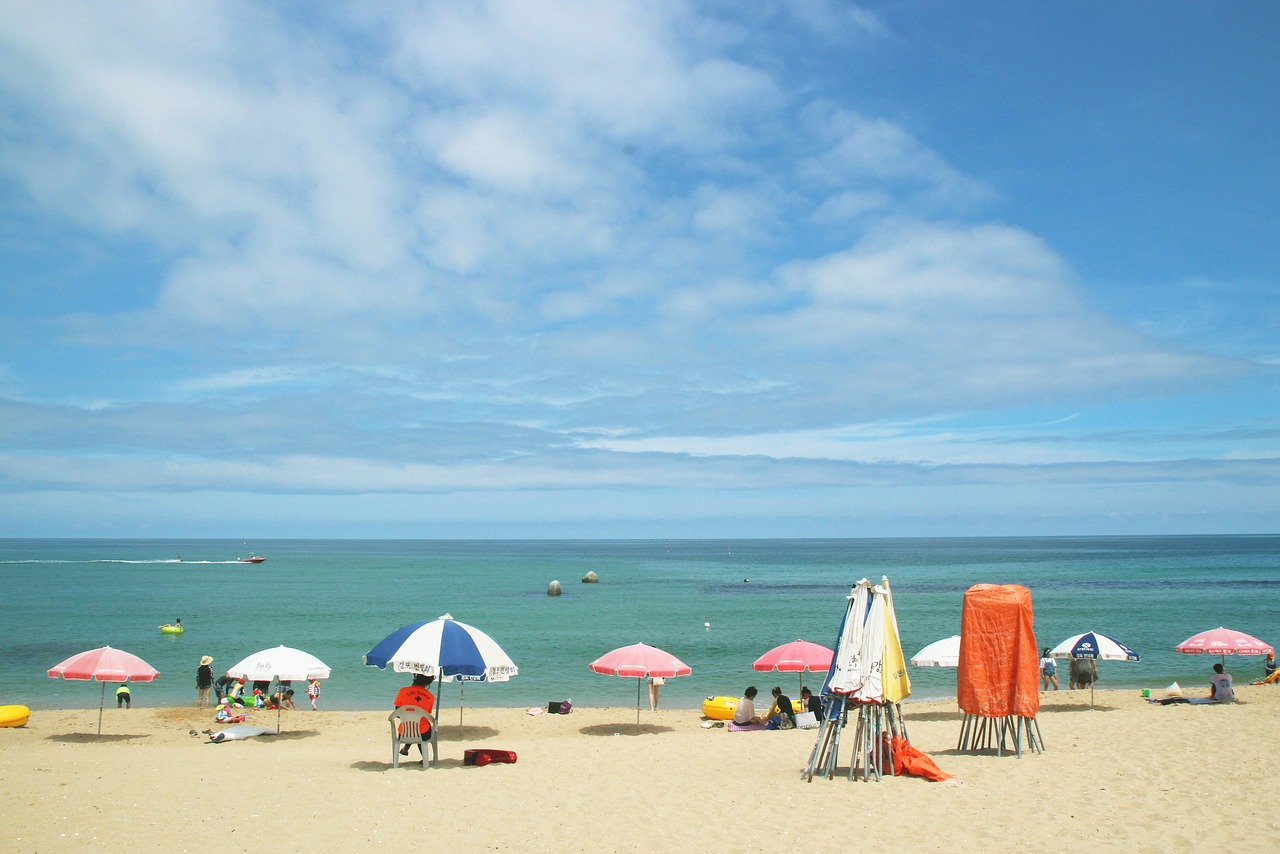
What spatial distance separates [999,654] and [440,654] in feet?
27.9

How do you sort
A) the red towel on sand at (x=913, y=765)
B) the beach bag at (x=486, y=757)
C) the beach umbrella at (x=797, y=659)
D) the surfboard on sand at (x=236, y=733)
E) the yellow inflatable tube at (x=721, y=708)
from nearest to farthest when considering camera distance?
the red towel on sand at (x=913, y=765) < the beach bag at (x=486, y=757) < the surfboard on sand at (x=236, y=733) < the beach umbrella at (x=797, y=659) < the yellow inflatable tube at (x=721, y=708)

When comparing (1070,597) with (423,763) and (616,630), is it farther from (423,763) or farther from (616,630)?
(423,763)

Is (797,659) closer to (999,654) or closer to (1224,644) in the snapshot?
(999,654)

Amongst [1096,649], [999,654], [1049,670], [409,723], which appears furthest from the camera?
[1049,670]

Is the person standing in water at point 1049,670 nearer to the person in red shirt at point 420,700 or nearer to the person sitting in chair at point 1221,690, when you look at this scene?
the person sitting in chair at point 1221,690

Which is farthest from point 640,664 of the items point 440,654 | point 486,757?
point 440,654

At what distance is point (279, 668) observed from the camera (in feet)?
57.6

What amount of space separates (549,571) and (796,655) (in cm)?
9430

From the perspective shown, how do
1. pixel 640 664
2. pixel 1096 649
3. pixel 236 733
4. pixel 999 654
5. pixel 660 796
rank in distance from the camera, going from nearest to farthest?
pixel 660 796 → pixel 999 654 → pixel 236 733 → pixel 640 664 → pixel 1096 649

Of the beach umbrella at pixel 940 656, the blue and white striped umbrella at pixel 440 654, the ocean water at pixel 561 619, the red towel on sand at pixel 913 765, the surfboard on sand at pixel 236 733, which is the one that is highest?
the blue and white striped umbrella at pixel 440 654

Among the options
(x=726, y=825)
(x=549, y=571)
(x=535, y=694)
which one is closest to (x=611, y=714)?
(x=535, y=694)

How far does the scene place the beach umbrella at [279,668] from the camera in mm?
17391

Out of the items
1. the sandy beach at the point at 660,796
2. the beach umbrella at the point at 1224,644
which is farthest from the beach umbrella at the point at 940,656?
the beach umbrella at the point at 1224,644

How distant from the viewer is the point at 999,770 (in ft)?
41.5
